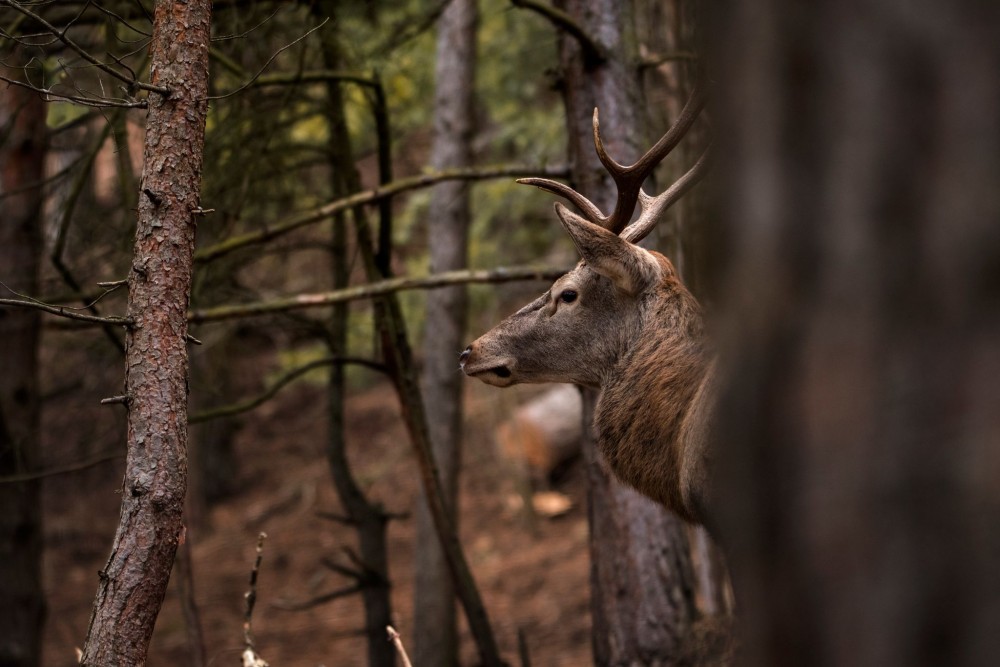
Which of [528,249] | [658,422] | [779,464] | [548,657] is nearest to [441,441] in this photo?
[548,657]

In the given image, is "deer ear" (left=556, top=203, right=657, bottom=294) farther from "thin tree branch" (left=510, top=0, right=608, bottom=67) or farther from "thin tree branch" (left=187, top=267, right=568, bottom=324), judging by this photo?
"thin tree branch" (left=510, top=0, right=608, bottom=67)

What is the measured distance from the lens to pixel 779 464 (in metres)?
1.50

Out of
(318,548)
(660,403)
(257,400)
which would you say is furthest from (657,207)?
(318,548)

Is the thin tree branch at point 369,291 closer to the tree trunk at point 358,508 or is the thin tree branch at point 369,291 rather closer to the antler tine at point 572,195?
the antler tine at point 572,195

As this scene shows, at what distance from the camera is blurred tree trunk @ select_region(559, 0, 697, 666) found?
5488 millimetres

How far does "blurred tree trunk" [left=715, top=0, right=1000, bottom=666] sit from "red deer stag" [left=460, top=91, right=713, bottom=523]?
241cm

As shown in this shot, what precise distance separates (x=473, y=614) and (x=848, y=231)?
5273 millimetres

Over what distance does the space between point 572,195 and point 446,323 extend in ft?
13.8

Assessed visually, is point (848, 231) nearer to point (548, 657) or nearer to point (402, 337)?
point (402, 337)

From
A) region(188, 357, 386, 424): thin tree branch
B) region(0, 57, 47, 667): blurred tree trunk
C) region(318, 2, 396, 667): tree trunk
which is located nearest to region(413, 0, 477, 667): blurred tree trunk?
region(318, 2, 396, 667): tree trunk

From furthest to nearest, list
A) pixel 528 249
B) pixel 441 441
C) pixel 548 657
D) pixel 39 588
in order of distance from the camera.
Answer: pixel 528 249
pixel 548 657
pixel 441 441
pixel 39 588

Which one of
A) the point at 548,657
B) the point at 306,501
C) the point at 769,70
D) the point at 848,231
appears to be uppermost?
the point at 769,70

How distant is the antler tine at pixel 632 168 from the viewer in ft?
14.7

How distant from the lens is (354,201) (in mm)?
5617
